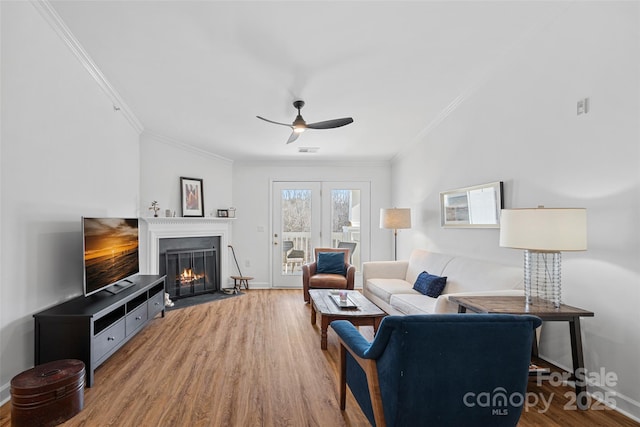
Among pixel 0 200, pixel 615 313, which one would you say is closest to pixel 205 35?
pixel 0 200

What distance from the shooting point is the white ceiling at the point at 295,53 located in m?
2.16

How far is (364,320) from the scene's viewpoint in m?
2.94

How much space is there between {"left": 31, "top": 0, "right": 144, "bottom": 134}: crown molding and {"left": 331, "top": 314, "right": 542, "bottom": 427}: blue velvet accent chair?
2964 millimetres

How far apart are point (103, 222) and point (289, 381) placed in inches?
84.7

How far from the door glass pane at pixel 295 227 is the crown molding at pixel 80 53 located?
308 centimetres

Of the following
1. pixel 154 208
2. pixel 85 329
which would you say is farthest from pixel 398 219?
pixel 85 329

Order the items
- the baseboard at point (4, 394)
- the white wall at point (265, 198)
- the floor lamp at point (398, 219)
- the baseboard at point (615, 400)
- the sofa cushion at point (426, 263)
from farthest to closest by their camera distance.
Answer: the white wall at point (265, 198) → the floor lamp at point (398, 219) → the sofa cushion at point (426, 263) → the baseboard at point (4, 394) → the baseboard at point (615, 400)

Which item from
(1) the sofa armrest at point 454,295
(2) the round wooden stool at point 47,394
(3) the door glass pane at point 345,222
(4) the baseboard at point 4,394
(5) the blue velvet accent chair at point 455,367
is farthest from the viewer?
(3) the door glass pane at point 345,222

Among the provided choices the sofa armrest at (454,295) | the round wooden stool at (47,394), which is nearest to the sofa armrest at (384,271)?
the sofa armrest at (454,295)

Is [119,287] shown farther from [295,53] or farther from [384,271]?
[384,271]

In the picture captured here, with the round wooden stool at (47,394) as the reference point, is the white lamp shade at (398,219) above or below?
above

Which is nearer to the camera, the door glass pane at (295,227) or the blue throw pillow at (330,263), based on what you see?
the blue throw pillow at (330,263)

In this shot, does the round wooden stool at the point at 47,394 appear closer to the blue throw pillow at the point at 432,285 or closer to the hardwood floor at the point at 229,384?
the hardwood floor at the point at 229,384

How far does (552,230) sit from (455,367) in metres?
1.20
